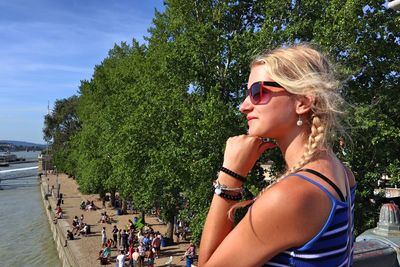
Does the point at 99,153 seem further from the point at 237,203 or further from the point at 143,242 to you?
the point at 237,203

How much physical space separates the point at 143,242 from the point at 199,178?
8438 millimetres

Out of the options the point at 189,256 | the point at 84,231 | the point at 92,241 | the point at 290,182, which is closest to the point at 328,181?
the point at 290,182

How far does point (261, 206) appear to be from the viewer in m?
1.28

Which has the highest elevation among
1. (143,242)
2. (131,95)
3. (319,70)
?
(131,95)

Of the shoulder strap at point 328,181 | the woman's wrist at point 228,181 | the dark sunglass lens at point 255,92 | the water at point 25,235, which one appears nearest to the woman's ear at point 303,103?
the dark sunglass lens at point 255,92

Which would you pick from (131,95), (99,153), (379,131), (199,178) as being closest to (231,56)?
(199,178)

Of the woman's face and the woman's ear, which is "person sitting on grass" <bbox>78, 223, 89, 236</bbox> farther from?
the woman's ear

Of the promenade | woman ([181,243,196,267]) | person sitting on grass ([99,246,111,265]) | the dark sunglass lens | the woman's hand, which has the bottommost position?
the promenade

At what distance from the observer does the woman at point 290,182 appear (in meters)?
1.28

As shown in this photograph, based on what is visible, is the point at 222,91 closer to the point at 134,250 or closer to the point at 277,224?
the point at 134,250

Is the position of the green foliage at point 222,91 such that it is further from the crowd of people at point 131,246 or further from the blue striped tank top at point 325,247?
the blue striped tank top at point 325,247

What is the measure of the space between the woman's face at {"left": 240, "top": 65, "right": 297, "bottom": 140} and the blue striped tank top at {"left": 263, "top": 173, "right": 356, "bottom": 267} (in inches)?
11.1

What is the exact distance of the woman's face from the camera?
1564mm

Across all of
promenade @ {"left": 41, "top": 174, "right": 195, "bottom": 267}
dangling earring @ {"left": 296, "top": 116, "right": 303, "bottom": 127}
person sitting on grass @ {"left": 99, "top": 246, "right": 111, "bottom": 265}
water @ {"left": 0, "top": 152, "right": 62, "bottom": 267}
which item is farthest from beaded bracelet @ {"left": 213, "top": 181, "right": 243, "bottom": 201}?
water @ {"left": 0, "top": 152, "right": 62, "bottom": 267}
